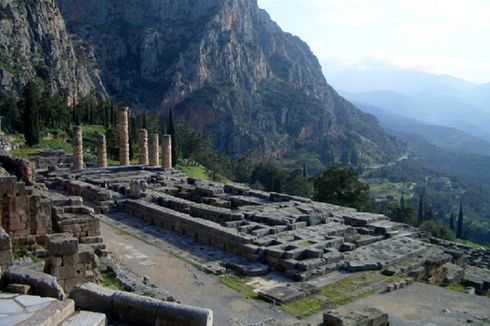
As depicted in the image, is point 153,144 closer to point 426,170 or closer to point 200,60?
point 200,60

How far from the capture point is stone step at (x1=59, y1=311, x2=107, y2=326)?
566 cm

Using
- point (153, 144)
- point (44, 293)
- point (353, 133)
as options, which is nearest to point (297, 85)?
point (353, 133)

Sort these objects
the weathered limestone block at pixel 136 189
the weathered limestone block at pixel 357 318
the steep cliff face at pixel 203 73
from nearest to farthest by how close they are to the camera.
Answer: the weathered limestone block at pixel 357 318, the weathered limestone block at pixel 136 189, the steep cliff face at pixel 203 73

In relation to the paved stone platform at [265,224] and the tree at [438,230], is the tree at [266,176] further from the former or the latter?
the paved stone platform at [265,224]

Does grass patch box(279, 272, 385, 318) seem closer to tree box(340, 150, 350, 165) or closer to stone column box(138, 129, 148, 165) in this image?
stone column box(138, 129, 148, 165)

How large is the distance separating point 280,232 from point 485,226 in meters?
84.3

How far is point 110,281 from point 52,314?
10.3 m

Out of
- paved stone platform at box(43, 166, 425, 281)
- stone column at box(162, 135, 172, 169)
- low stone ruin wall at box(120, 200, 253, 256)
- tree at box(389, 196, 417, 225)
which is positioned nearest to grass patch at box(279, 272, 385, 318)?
paved stone platform at box(43, 166, 425, 281)

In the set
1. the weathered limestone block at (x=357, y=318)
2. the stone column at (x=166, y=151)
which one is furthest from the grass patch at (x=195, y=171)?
the weathered limestone block at (x=357, y=318)

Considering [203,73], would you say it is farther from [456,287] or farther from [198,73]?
[456,287]

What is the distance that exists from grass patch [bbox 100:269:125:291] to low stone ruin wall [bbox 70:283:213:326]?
25.5ft

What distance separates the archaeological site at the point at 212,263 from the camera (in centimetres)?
696

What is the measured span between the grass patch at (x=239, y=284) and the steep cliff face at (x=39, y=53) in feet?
236

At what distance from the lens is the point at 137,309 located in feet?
21.6
